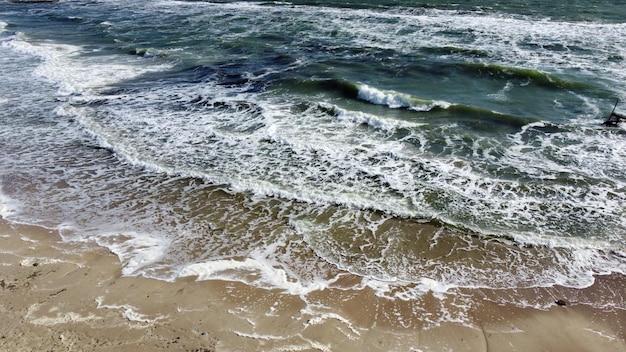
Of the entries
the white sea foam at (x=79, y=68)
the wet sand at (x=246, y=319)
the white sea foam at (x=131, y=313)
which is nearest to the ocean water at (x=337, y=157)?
the white sea foam at (x=79, y=68)

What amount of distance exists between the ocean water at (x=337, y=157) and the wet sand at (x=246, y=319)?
37cm

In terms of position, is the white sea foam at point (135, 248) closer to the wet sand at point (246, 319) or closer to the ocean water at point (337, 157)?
the ocean water at point (337, 157)

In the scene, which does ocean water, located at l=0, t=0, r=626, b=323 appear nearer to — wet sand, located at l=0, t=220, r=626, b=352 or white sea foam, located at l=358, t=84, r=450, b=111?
white sea foam, located at l=358, t=84, r=450, b=111

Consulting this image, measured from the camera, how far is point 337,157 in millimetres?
11812

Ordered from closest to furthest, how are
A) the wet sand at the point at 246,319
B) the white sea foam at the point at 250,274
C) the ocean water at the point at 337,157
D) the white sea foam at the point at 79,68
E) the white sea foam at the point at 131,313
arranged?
the wet sand at the point at 246,319
the white sea foam at the point at 131,313
the white sea foam at the point at 250,274
the ocean water at the point at 337,157
the white sea foam at the point at 79,68

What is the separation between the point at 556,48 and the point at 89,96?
Result: 21.8m

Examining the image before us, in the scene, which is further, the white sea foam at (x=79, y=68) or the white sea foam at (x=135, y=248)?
the white sea foam at (x=79, y=68)

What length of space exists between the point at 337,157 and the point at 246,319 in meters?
6.18

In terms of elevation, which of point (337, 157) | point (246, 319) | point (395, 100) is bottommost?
point (246, 319)

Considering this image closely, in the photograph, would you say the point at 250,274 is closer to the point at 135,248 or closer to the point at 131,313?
the point at 131,313

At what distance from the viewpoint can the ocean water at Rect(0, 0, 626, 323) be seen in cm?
802

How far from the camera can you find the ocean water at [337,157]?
26.3 feet

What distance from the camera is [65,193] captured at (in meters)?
10.3

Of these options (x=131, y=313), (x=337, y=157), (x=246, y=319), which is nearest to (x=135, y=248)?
(x=131, y=313)
